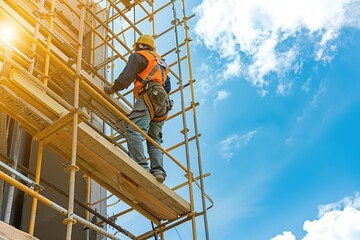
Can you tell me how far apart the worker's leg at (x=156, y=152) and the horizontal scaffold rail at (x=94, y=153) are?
32 centimetres

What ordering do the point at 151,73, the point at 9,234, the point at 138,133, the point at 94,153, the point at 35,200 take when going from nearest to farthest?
the point at 9,234 < the point at 35,200 < the point at 94,153 < the point at 138,133 < the point at 151,73

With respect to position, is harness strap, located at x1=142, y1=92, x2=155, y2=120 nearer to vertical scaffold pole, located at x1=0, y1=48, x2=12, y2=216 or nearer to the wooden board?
vertical scaffold pole, located at x1=0, y1=48, x2=12, y2=216

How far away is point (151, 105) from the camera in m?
7.19

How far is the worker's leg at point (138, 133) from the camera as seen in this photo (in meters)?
6.67

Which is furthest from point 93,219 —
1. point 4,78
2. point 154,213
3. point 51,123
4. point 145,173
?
point 4,78

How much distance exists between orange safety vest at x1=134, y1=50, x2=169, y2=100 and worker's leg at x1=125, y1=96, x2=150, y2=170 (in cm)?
22

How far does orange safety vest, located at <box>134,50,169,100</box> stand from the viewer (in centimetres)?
729

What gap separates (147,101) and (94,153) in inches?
57.9

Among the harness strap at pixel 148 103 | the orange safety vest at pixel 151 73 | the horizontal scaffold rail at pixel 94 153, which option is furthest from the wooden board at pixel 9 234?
the orange safety vest at pixel 151 73

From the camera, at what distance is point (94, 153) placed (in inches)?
Answer: 233

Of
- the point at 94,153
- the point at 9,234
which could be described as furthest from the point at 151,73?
the point at 9,234

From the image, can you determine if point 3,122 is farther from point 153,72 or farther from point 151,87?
point 153,72

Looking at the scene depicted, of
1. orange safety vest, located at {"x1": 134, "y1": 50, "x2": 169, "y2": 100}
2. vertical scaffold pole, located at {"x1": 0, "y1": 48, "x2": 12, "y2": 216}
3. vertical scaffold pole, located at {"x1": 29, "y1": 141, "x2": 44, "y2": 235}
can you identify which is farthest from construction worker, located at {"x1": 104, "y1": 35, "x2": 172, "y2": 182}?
vertical scaffold pole, located at {"x1": 0, "y1": 48, "x2": 12, "y2": 216}

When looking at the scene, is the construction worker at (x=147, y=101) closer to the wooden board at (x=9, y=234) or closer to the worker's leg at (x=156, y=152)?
the worker's leg at (x=156, y=152)
